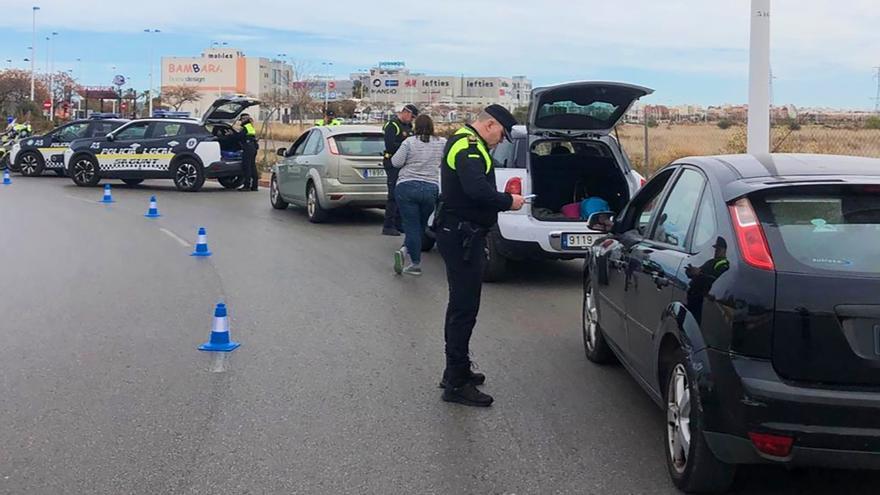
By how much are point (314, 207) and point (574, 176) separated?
20.0 ft

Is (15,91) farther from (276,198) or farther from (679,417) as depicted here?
(679,417)

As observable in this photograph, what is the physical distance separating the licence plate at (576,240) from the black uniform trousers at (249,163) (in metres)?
13.1

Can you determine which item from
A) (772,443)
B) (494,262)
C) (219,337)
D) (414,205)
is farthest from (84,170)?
(772,443)

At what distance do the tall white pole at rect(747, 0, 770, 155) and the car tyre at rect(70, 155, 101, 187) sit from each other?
1611cm

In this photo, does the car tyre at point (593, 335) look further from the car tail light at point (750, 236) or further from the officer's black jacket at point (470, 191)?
the car tail light at point (750, 236)

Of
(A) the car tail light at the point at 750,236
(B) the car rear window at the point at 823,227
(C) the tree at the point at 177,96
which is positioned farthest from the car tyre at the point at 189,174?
(C) the tree at the point at 177,96

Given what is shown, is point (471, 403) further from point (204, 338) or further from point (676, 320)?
point (204, 338)

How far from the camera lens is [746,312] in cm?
380

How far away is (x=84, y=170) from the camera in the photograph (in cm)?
2236

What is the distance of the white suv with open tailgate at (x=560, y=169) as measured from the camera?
30.0ft

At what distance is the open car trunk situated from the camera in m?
9.95

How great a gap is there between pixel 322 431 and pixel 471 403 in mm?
977

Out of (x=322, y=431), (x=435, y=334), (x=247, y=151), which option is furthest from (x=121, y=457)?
(x=247, y=151)

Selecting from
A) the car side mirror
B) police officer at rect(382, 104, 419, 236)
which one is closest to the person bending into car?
police officer at rect(382, 104, 419, 236)
